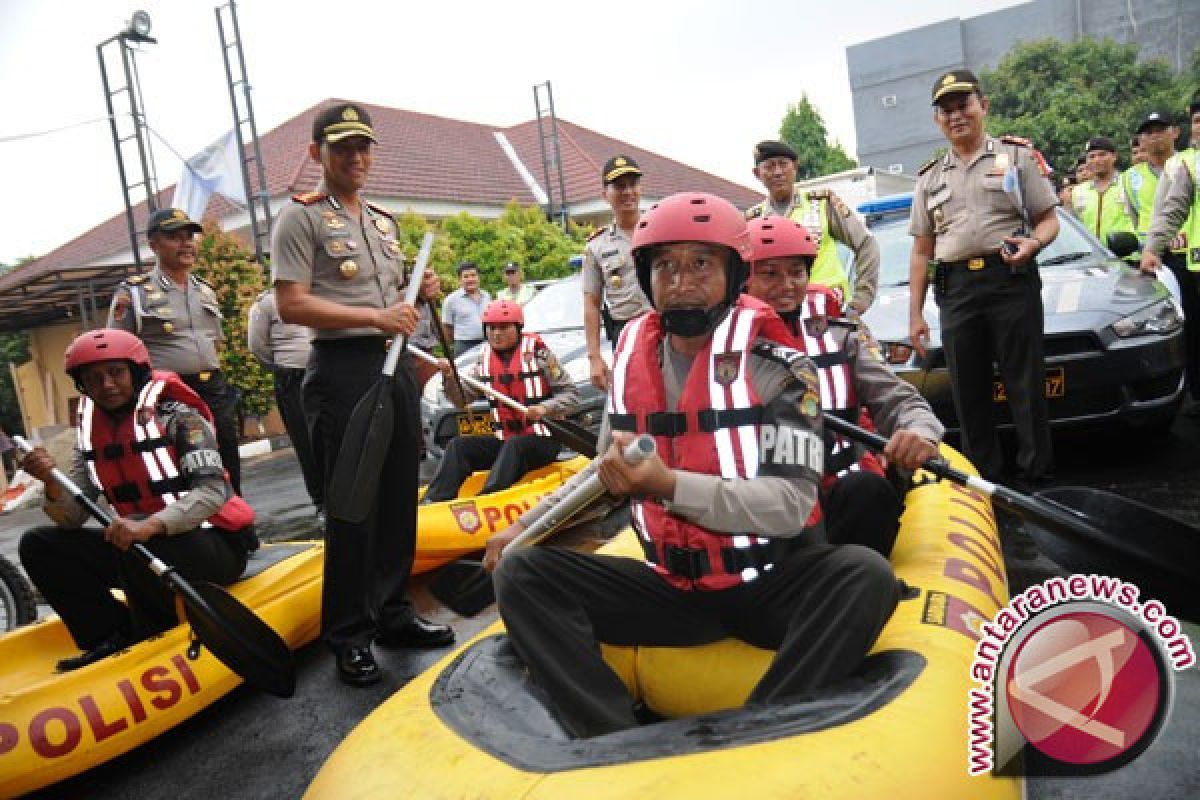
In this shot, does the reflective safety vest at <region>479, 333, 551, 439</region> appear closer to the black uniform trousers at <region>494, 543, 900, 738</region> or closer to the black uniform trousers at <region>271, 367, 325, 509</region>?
the black uniform trousers at <region>271, 367, 325, 509</region>

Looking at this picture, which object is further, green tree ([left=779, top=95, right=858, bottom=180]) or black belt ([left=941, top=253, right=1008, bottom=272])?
green tree ([left=779, top=95, right=858, bottom=180])

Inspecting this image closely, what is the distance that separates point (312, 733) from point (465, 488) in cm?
267

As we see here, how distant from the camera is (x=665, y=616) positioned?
2512 millimetres

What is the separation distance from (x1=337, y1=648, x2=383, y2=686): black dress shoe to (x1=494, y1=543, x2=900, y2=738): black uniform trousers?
1.60 meters

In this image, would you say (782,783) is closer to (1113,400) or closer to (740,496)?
(740,496)

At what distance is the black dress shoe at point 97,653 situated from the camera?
3755mm

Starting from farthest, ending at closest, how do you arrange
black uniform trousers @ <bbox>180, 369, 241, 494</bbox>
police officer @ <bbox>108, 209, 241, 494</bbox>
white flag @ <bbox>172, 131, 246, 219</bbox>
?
white flag @ <bbox>172, 131, 246, 219</bbox>
black uniform trousers @ <bbox>180, 369, 241, 494</bbox>
police officer @ <bbox>108, 209, 241, 494</bbox>

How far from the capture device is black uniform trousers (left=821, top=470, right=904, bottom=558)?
2.98 meters

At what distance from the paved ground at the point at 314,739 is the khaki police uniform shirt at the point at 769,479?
123cm

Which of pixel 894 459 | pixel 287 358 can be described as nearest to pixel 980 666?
pixel 894 459

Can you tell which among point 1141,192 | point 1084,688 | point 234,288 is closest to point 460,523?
point 1084,688

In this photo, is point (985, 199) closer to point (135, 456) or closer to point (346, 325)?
point (346, 325)

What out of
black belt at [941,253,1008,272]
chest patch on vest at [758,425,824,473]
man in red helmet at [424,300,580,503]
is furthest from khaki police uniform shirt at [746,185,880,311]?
chest patch on vest at [758,425,824,473]

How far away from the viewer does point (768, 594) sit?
7.83ft
